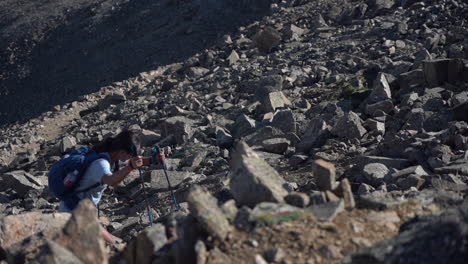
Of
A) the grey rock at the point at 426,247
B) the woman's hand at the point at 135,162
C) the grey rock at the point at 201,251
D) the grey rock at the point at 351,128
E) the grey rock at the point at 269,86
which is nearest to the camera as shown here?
the grey rock at the point at 426,247

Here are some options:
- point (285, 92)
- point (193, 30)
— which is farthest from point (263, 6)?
point (285, 92)

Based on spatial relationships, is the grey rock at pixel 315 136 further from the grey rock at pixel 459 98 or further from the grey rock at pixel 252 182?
the grey rock at pixel 252 182

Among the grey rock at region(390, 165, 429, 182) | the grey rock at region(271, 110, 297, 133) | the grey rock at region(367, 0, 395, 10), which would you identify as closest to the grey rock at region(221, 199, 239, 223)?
the grey rock at region(390, 165, 429, 182)

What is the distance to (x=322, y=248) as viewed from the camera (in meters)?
4.08

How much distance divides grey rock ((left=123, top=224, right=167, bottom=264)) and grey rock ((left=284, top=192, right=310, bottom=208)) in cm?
93

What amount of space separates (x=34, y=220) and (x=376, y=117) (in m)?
5.63

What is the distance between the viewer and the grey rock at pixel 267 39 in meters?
16.2

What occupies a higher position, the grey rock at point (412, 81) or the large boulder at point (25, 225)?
the large boulder at point (25, 225)

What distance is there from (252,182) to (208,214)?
1.94ft

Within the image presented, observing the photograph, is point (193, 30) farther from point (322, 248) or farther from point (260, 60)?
point (322, 248)

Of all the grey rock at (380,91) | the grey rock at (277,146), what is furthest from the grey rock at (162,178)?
the grey rock at (380,91)

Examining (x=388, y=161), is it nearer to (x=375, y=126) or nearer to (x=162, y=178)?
(x=375, y=126)

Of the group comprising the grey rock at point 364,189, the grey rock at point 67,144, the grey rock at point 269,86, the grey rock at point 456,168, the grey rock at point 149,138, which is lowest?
the grey rock at point 67,144

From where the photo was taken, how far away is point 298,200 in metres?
4.68
